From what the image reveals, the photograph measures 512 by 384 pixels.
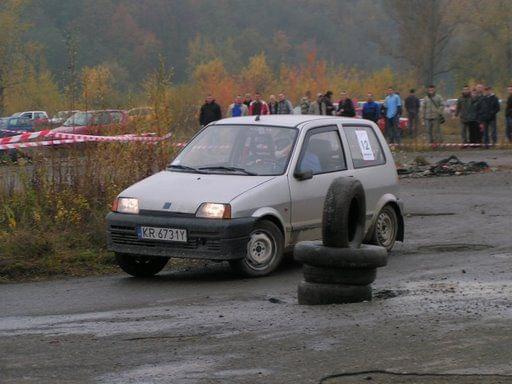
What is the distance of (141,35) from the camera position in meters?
116

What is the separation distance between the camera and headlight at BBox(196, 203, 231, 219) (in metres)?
11.2

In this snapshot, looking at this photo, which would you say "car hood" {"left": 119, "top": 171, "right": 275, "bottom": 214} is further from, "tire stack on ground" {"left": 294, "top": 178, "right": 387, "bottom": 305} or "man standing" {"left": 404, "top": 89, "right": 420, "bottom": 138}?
"man standing" {"left": 404, "top": 89, "right": 420, "bottom": 138}

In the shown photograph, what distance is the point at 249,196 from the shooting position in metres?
11.4

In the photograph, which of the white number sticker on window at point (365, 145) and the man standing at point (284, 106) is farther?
the man standing at point (284, 106)

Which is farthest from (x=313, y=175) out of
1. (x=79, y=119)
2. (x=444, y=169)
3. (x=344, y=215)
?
(x=444, y=169)

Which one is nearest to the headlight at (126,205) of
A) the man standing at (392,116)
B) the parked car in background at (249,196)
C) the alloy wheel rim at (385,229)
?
the parked car in background at (249,196)

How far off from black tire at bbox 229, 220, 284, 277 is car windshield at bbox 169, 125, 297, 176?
678 millimetres

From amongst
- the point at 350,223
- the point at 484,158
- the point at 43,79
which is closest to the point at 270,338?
the point at 350,223

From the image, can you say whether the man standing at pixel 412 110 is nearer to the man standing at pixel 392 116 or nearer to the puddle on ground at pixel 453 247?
the man standing at pixel 392 116

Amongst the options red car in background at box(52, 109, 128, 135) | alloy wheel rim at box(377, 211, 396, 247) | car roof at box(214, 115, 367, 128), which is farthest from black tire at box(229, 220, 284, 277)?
red car in background at box(52, 109, 128, 135)

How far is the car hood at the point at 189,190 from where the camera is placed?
37.0 feet

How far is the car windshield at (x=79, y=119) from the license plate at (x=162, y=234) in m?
3.80

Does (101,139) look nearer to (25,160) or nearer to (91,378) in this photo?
(25,160)

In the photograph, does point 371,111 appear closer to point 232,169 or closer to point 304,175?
point 304,175
